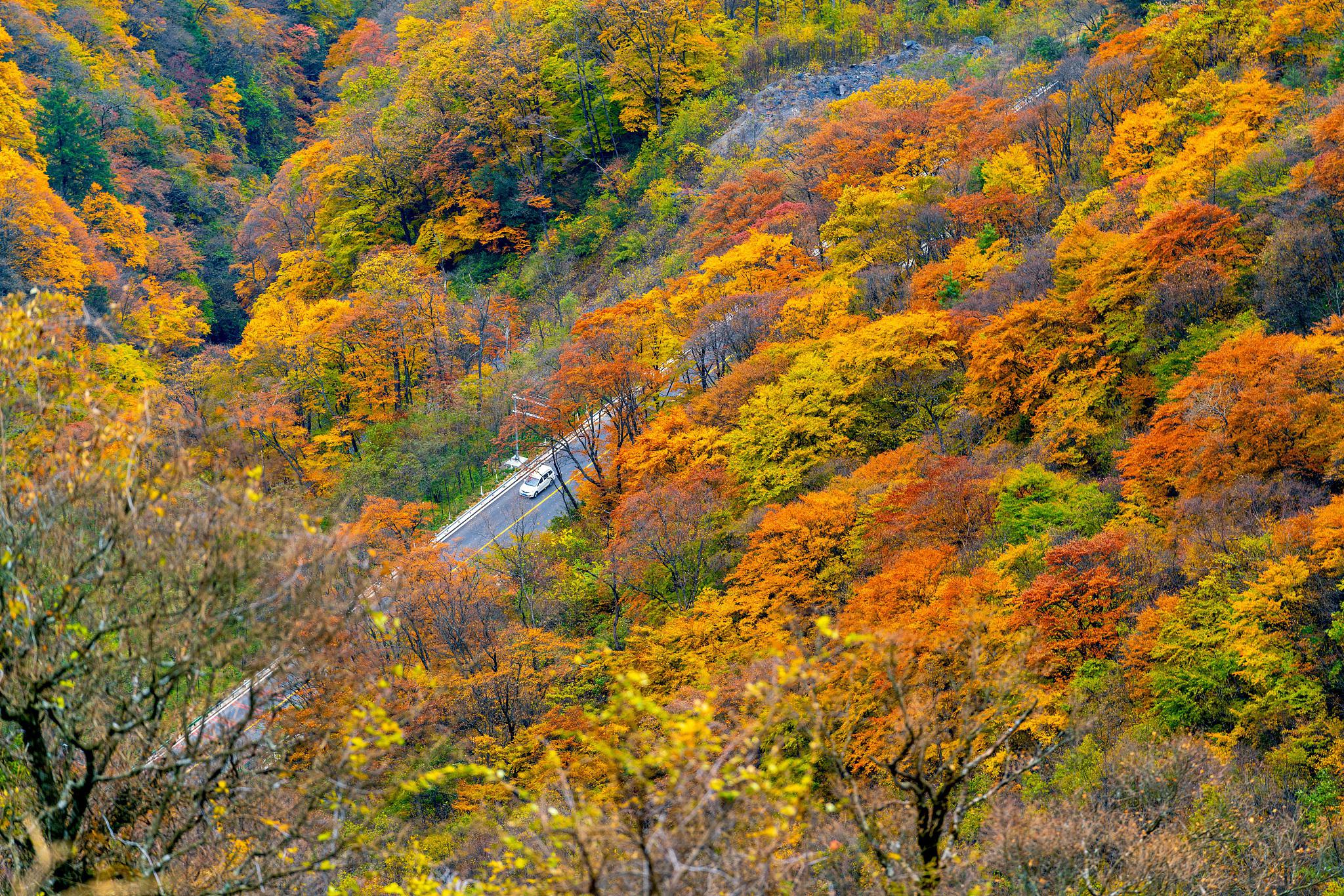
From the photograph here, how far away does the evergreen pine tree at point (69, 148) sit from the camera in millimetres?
61656

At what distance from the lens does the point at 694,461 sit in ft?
112

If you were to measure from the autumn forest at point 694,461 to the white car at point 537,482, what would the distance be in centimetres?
82

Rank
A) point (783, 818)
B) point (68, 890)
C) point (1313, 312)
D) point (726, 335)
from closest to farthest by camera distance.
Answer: point (783, 818) → point (68, 890) → point (1313, 312) → point (726, 335)

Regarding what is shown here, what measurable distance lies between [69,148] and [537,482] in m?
42.3

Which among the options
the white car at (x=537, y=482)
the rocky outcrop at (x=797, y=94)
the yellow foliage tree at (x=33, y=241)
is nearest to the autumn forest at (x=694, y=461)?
the yellow foliage tree at (x=33, y=241)

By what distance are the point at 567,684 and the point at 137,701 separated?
21.3 meters

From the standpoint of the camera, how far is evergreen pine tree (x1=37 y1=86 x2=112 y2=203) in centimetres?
6166

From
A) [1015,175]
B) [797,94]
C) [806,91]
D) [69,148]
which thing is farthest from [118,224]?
[1015,175]

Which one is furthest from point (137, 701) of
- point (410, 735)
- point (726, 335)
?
point (726, 335)

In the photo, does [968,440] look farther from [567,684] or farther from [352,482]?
[352,482]

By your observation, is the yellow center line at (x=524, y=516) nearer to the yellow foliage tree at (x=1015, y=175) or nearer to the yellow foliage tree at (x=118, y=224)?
the yellow foliage tree at (x=1015, y=175)

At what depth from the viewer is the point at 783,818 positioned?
7.09 meters

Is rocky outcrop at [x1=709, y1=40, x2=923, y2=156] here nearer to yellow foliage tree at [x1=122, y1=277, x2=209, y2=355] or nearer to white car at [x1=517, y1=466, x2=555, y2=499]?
white car at [x1=517, y1=466, x2=555, y2=499]

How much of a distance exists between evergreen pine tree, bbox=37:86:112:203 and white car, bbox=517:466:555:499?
39.6m
